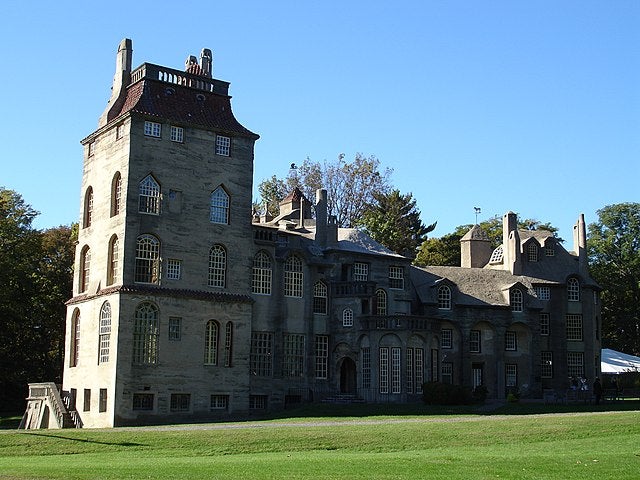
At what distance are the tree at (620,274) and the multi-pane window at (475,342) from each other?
24901 millimetres

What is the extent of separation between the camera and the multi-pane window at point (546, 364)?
65.1 m

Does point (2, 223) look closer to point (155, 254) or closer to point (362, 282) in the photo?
point (155, 254)

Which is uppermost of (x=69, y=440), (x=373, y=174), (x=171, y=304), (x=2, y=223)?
(x=373, y=174)

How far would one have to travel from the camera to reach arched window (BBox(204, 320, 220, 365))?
5181cm

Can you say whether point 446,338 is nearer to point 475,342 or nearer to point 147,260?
point 475,342

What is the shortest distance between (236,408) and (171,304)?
263 inches

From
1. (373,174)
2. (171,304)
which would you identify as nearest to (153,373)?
(171,304)

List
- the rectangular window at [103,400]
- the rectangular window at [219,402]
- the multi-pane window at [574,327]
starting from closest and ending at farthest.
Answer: the rectangular window at [103,400] < the rectangular window at [219,402] < the multi-pane window at [574,327]

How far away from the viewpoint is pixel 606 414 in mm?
41375

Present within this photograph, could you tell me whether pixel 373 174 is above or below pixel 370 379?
above

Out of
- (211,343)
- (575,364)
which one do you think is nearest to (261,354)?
(211,343)

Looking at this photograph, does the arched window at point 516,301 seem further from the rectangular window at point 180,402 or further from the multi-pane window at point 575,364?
the rectangular window at point 180,402

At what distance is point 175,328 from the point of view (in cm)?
5078

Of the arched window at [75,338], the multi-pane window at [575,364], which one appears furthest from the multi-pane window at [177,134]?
the multi-pane window at [575,364]
